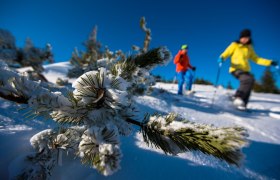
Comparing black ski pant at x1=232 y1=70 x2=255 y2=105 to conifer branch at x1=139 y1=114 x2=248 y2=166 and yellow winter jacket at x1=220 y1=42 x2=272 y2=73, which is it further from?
conifer branch at x1=139 y1=114 x2=248 y2=166

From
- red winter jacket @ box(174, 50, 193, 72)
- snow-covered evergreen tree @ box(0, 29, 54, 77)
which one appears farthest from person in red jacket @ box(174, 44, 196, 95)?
snow-covered evergreen tree @ box(0, 29, 54, 77)

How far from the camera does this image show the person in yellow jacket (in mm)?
5223

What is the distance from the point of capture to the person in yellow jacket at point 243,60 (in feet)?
17.1

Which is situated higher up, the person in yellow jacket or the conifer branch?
the person in yellow jacket

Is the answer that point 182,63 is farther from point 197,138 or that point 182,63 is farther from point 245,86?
point 197,138

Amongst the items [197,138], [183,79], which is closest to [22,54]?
[197,138]

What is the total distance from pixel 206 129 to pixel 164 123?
174 mm

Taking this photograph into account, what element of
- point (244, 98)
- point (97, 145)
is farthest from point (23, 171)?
point (244, 98)

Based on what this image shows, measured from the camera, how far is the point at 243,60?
554cm

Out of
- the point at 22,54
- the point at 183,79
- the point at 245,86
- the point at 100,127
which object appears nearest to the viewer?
the point at 100,127

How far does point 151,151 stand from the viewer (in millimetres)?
1431

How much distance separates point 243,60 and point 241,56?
0.47 feet

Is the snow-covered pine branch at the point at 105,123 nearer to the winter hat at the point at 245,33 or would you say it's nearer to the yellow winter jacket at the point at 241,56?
the yellow winter jacket at the point at 241,56

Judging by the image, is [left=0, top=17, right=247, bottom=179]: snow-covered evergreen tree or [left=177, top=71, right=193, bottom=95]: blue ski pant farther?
[left=177, top=71, right=193, bottom=95]: blue ski pant
